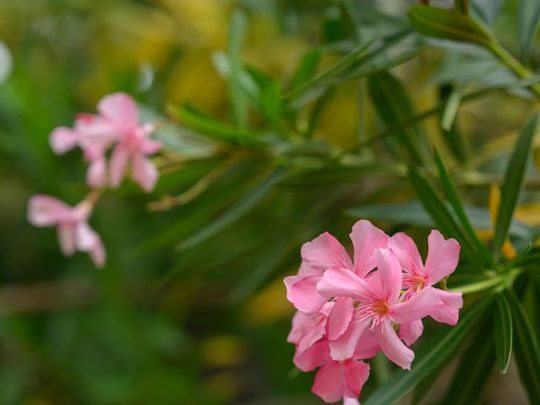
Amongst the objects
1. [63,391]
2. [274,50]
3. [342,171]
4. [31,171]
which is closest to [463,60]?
[342,171]

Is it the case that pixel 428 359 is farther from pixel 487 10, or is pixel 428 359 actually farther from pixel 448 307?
pixel 487 10

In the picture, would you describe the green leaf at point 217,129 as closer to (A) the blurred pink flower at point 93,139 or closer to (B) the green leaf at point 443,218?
(A) the blurred pink flower at point 93,139

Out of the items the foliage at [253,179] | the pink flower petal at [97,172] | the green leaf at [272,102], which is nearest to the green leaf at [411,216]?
the foliage at [253,179]

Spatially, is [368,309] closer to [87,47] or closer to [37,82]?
[37,82]

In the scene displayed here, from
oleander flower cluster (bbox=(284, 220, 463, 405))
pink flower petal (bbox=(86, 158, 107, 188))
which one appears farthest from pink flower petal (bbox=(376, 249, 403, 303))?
pink flower petal (bbox=(86, 158, 107, 188))

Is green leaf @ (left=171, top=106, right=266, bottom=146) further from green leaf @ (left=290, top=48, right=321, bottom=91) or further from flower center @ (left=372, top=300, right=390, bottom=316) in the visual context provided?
flower center @ (left=372, top=300, right=390, bottom=316)

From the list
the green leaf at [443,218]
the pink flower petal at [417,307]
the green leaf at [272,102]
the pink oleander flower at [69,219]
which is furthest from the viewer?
the pink oleander flower at [69,219]
